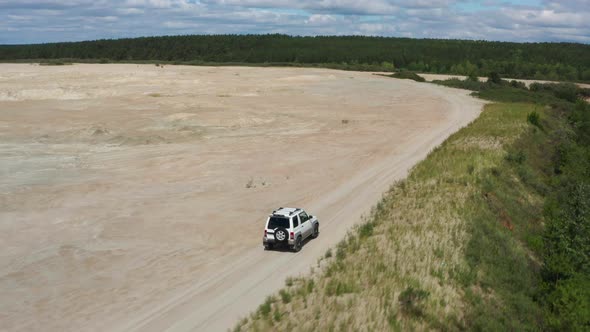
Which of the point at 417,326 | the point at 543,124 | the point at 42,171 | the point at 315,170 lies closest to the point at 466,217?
the point at 417,326

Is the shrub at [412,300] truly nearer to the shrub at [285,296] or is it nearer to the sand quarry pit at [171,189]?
the shrub at [285,296]

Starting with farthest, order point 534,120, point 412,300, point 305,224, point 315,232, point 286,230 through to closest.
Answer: point 534,120
point 315,232
point 305,224
point 286,230
point 412,300

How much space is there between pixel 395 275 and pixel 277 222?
6166 millimetres

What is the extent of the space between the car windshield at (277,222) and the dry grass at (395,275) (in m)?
2.31

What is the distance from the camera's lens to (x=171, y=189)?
3738 cm

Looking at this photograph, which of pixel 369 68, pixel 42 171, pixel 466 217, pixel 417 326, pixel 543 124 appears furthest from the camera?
pixel 369 68

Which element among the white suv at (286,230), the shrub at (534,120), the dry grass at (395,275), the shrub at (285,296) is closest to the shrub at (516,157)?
the dry grass at (395,275)

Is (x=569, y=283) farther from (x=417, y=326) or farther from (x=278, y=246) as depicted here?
(x=278, y=246)

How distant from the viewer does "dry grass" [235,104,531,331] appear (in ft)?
60.4

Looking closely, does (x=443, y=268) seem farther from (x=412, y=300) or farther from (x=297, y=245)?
(x=297, y=245)

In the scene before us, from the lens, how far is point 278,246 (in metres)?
25.7

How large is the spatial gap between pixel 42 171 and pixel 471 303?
3251 cm

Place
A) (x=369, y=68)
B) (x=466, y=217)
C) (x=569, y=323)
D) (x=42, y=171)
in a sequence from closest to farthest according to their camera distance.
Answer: (x=569, y=323)
(x=466, y=217)
(x=42, y=171)
(x=369, y=68)

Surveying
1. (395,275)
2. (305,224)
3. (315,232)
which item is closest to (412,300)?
(395,275)
